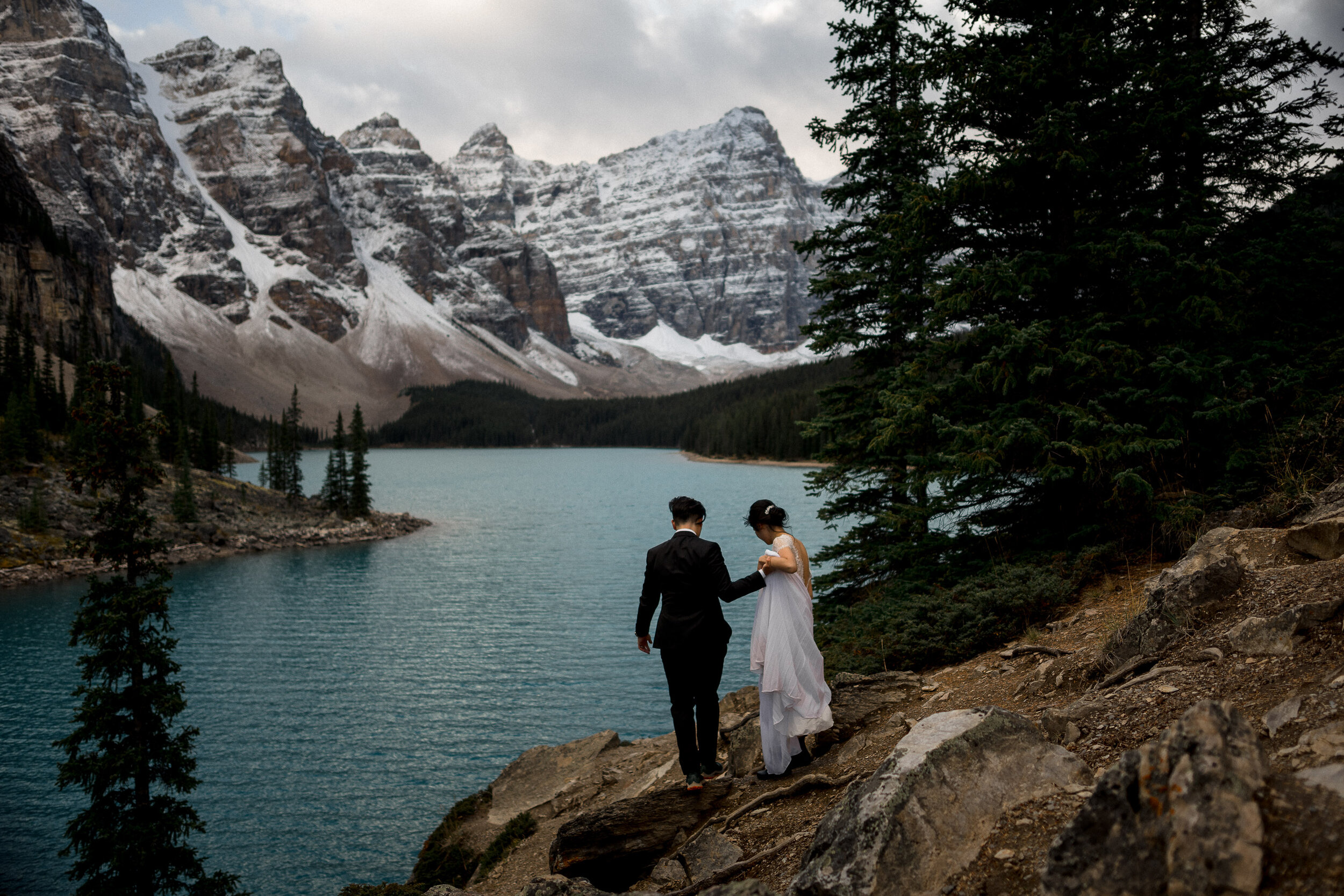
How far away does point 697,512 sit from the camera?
654 centimetres

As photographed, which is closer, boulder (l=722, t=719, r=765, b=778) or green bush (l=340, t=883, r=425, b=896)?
boulder (l=722, t=719, r=765, b=778)

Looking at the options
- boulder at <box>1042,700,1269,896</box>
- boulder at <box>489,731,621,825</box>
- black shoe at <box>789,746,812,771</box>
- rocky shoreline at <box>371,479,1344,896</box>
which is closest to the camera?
boulder at <box>1042,700,1269,896</box>

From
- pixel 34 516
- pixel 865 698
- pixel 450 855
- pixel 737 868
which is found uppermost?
pixel 34 516

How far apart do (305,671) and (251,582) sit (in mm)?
18188

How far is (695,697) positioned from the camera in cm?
659

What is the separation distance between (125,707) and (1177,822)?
1448 cm

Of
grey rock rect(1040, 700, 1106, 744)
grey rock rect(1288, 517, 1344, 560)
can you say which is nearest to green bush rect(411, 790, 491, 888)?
grey rock rect(1040, 700, 1106, 744)

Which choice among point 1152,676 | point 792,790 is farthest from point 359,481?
point 1152,676

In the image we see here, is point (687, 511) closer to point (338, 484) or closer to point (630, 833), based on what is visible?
point (630, 833)

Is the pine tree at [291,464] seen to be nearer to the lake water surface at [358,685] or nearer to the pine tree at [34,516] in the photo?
the lake water surface at [358,685]

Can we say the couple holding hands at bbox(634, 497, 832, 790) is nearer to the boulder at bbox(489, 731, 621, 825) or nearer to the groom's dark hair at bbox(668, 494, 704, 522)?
the groom's dark hair at bbox(668, 494, 704, 522)

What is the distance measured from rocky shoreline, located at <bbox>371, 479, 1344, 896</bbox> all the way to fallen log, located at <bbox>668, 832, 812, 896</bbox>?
0.02 m

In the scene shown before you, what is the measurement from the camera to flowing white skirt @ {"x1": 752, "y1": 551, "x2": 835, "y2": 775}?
630 centimetres

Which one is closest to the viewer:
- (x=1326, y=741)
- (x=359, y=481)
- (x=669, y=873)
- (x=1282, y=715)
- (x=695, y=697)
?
(x=1326, y=741)
